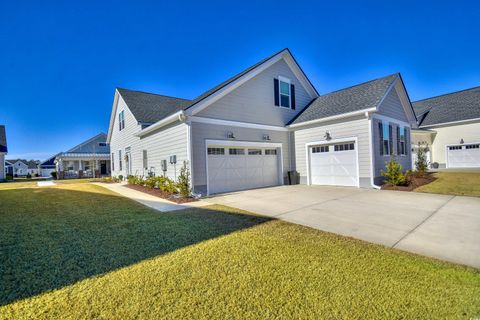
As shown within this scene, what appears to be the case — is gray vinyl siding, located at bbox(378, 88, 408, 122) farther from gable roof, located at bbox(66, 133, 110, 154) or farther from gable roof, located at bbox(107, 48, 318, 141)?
gable roof, located at bbox(66, 133, 110, 154)

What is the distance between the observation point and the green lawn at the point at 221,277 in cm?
230

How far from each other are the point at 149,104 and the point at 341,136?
1389 cm

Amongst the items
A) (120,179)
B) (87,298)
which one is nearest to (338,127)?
(87,298)

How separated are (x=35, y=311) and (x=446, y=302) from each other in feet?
14.2

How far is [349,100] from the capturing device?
1230 centimetres

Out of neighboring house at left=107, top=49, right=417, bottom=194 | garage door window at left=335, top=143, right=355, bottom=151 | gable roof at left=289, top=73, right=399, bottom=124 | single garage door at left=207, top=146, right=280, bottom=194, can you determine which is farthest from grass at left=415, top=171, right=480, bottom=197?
single garage door at left=207, top=146, right=280, bottom=194

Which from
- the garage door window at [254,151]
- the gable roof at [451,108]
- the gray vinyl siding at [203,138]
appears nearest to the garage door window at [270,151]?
the garage door window at [254,151]

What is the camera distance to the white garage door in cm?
1881

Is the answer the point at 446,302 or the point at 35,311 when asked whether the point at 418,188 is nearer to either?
the point at 446,302

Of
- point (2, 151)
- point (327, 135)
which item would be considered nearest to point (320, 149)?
point (327, 135)

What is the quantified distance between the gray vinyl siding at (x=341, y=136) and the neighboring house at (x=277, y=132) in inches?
1.8

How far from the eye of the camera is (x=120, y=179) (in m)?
19.0

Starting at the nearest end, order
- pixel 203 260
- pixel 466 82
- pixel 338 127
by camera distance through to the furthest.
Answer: pixel 203 260 < pixel 338 127 < pixel 466 82

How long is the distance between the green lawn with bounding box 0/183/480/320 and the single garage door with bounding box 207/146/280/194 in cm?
574
